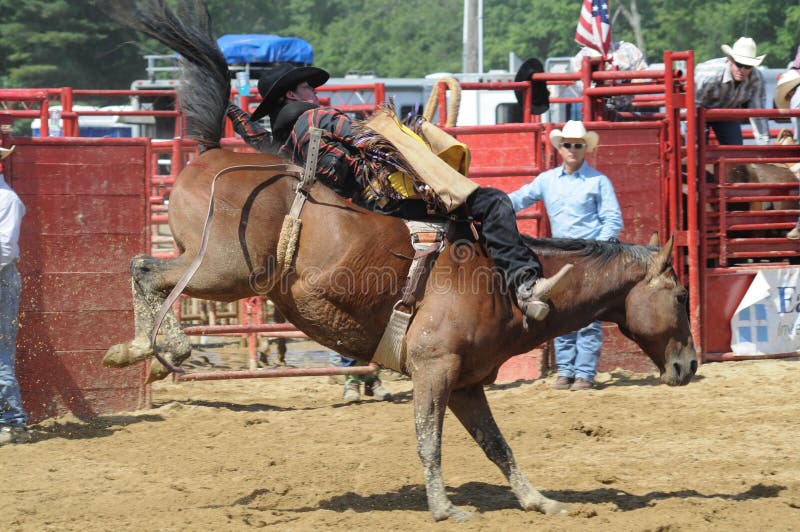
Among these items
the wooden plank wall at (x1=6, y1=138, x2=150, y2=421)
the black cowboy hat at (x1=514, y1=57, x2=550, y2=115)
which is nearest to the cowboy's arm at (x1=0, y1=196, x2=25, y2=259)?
the wooden plank wall at (x1=6, y1=138, x2=150, y2=421)

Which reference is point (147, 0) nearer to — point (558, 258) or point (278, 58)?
point (558, 258)

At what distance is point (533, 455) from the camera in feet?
21.0

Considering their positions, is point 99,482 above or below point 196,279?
below

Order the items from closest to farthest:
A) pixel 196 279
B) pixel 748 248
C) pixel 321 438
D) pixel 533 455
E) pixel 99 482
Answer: pixel 196 279 → pixel 99 482 → pixel 533 455 → pixel 321 438 → pixel 748 248

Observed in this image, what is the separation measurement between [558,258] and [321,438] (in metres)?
2.37

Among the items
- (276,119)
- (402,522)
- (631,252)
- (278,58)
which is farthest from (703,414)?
(278,58)

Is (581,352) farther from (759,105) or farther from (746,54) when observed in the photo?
(759,105)

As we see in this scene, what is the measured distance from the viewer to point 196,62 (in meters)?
5.20

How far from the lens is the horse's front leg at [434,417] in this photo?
5.00 m

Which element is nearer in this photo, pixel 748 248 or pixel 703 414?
pixel 703 414

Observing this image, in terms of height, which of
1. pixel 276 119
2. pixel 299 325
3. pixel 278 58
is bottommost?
pixel 299 325

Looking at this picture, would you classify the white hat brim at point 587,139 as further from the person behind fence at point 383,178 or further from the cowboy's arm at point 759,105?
the person behind fence at point 383,178

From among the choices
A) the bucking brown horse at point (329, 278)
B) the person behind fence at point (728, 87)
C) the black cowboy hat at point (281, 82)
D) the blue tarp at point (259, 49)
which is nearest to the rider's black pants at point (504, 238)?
the bucking brown horse at point (329, 278)

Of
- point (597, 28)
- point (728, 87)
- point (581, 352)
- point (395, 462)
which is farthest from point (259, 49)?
point (395, 462)
